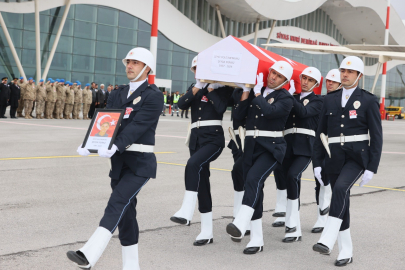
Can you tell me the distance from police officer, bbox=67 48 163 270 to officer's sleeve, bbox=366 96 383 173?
2.23 meters

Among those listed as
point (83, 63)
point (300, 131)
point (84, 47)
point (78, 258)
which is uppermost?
point (84, 47)

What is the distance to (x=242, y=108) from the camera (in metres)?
5.75

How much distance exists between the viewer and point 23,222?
6.06m

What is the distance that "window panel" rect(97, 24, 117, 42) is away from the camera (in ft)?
132

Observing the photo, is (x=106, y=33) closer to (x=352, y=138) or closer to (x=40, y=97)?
(x=40, y=97)

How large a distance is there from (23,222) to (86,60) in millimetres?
35205

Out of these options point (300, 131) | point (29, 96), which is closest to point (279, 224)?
point (300, 131)

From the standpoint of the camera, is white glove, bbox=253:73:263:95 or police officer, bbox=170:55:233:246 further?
police officer, bbox=170:55:233:246

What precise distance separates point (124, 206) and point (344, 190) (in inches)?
87.1

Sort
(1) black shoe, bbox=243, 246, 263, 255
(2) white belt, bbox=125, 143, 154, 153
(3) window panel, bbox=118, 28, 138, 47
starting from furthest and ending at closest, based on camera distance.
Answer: (3) window panel, bbox=118, 28, 138, 47
(1) black shoe, bbox=243, 246, 263, 255
(2) white belt, bbox=125, 143, 154, 153

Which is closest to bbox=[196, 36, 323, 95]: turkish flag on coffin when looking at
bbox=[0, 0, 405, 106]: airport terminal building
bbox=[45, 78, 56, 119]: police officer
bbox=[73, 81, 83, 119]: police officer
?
bbox=[45, 78, 56, 119]: police officer

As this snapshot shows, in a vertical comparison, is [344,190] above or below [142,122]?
below

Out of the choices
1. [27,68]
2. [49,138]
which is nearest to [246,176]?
[49,138]

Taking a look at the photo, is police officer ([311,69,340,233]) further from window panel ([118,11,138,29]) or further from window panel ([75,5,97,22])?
window panel ([118,11,138,29])
